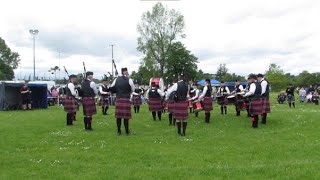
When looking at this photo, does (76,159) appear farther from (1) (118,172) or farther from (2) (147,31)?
(2) (147,31)

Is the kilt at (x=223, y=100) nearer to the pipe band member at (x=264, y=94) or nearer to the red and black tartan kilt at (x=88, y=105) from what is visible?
the pipe band member at (x=264, y=94)

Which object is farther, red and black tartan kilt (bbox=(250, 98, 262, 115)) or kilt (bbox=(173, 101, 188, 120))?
red and black tartan kilt (bbox=(250, 98, 262, 115))

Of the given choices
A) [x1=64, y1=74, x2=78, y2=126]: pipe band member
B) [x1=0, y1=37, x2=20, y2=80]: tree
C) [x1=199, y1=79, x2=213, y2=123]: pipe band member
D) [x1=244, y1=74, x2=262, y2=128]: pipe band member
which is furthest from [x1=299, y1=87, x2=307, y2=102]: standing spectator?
[x1=0, y1=37, x2=20, y2=80]: tree

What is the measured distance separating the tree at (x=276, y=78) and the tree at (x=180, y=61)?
1860cm

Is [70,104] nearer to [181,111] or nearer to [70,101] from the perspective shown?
[70,101]

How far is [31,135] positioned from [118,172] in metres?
5.60

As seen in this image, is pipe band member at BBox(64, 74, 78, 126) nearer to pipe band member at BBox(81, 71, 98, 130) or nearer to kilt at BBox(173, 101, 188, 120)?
pipe band member at BBox(81, 71, 98, 130)

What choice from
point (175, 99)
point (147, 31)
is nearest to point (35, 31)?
point (147, 31)

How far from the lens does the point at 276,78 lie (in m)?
81.9

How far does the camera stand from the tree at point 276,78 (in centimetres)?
8044

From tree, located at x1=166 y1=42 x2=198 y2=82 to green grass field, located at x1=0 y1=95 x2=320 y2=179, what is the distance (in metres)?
46.7

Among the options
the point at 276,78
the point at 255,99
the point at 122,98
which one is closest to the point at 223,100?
the point at 255,99

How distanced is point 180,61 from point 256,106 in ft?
168

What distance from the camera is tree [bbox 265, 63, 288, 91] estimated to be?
3167 inches
